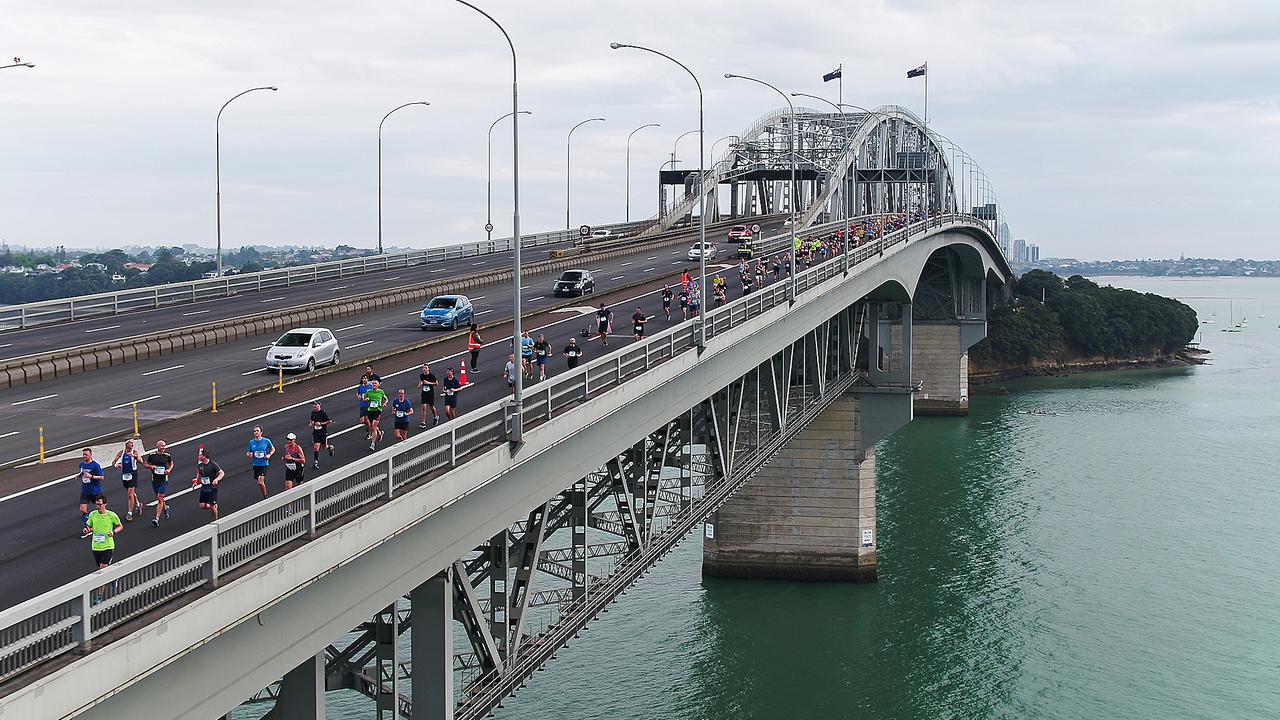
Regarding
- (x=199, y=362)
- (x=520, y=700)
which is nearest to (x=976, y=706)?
(x=520, y=700)

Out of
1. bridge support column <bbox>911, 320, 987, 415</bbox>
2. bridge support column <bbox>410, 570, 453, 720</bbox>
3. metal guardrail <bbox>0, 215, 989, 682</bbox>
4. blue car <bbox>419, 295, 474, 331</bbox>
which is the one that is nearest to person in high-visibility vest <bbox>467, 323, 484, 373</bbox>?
metal guardrail <bbox>0, 215, 989, 682</bbox>

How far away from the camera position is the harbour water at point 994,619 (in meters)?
40.8

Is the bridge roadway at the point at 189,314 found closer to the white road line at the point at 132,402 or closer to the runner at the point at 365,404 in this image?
the white road line at the point at 132,402

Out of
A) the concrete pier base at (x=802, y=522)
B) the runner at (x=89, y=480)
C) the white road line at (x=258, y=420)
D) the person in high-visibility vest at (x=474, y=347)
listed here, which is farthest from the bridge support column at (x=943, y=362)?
the runner at (x=89, y=480)

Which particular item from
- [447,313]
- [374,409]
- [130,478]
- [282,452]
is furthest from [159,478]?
[447,313]

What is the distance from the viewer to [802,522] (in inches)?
2173

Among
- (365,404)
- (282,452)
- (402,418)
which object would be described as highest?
(365,404)

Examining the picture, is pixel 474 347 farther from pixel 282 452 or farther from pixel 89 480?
pixel 89 480

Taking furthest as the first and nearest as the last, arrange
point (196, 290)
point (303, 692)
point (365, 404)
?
point (196, 290)
point (365, 404)
point (303, 692)

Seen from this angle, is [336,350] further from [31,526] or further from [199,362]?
[31,526]

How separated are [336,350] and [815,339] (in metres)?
21.0

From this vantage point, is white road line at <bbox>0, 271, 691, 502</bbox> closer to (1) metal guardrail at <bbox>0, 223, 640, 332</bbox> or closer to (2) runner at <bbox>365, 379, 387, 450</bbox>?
(2) runner at <bbox>365, 379, 387, 450</bbox>

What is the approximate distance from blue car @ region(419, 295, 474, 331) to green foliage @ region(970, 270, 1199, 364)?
9949 centimetres

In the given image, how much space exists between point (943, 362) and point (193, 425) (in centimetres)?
8824
